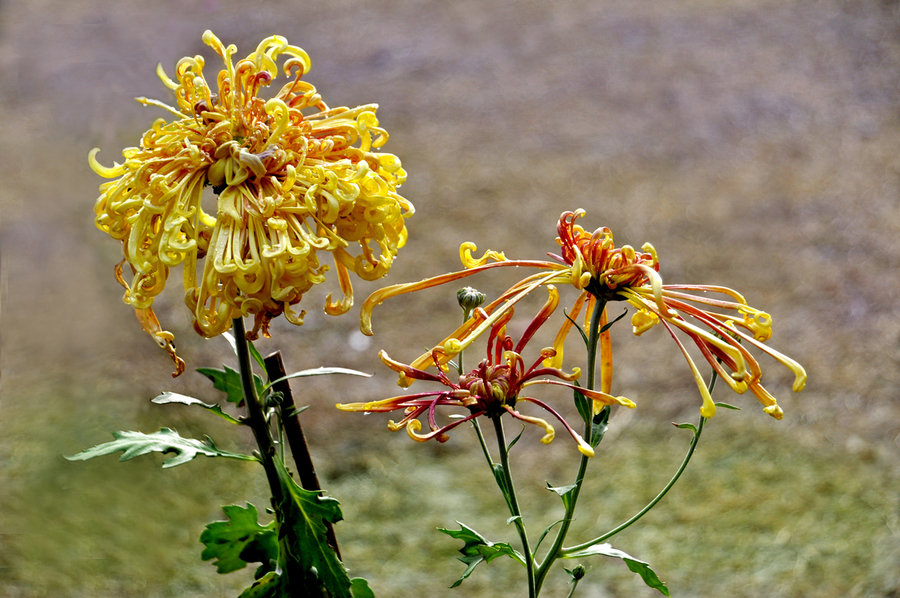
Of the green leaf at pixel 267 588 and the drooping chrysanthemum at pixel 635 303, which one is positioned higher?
the drooping chrysanthemum at pixel 635 303

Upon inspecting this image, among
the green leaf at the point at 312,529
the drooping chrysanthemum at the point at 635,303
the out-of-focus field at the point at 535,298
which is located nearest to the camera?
the drooping chrysanthemum at the point at 635,303

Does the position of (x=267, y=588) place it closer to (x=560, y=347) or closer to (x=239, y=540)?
(x=239, y=540)

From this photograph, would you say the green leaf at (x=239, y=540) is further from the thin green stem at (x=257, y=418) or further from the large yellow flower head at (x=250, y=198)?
the large yellow flower head at (x=250, y=198)

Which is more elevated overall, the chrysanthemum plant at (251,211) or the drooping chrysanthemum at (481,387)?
the chrysanthemum plant at (251,211)

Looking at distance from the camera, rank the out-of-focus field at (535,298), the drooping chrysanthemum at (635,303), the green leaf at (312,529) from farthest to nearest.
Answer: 1. the out-of-focus field at (535,298)
2. the green leaf at (312,529)
3. the drooping chrysanthemum at (635,303)

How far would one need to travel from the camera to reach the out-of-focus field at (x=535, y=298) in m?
1.59

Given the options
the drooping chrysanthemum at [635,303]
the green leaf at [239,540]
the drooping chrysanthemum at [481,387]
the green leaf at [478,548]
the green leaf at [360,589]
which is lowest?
the green leaf at [360,589]

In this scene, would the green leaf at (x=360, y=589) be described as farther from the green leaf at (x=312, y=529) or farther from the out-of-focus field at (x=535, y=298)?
the out-of-focus field at (x=535, y=298)

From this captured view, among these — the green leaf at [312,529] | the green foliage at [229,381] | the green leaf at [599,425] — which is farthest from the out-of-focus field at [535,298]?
the green leaf at [599,425]

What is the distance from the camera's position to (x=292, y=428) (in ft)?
Answer: 2.29

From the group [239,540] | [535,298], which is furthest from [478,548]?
[535,298]

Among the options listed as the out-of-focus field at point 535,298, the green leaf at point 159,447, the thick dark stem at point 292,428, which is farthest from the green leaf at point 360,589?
the out-of-focus field at point 535,298

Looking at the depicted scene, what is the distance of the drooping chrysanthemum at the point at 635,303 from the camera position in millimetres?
502

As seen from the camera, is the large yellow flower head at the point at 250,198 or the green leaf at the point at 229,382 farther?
the green leaf at the point at 229,382
